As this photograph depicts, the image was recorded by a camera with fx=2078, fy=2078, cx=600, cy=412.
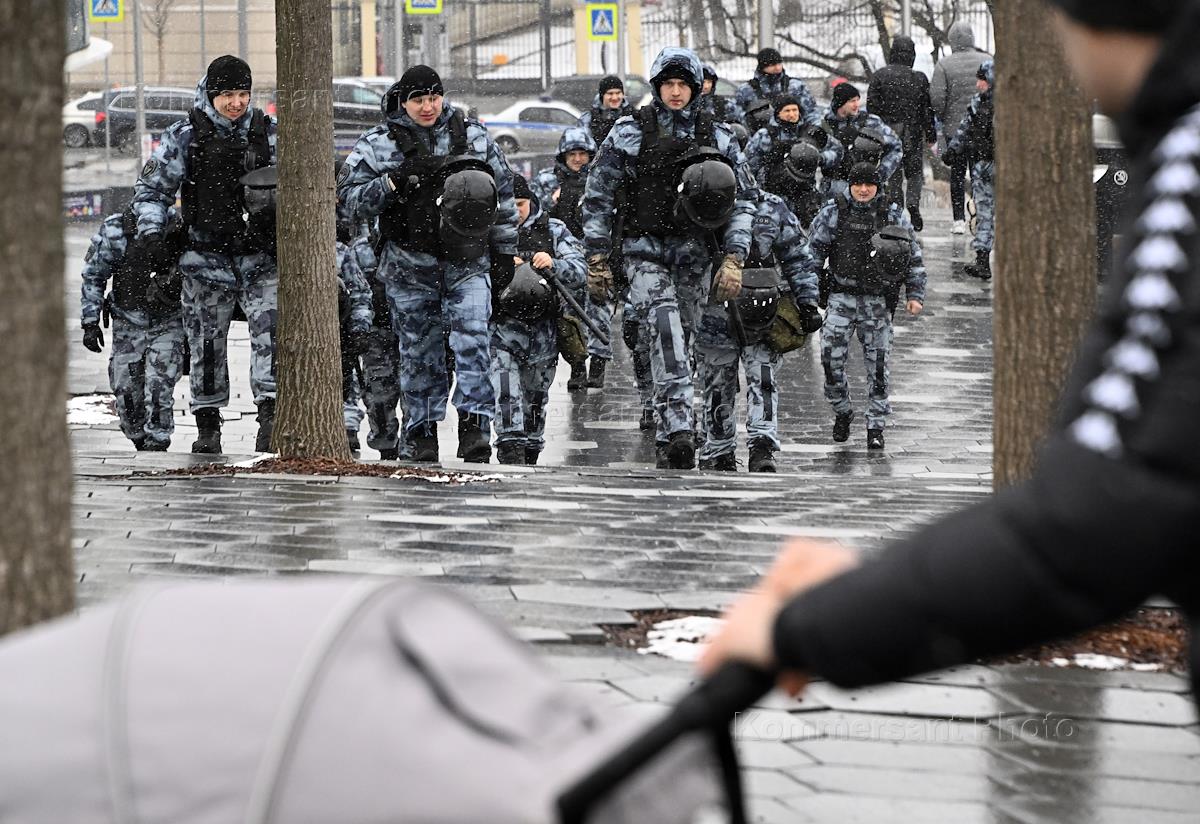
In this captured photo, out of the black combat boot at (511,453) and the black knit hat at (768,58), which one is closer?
the black combat boot at (511,453)

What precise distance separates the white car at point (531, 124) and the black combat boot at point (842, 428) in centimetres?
2406

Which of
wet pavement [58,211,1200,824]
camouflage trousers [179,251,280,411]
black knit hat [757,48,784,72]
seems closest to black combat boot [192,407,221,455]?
camouflage trousers [179,251,280,411]

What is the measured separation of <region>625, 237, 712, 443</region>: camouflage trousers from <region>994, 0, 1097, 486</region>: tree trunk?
5312 millimetres

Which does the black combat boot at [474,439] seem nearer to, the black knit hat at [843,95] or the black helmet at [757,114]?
the black knit hat at [843,95]

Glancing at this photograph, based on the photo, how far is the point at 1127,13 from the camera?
1836mm

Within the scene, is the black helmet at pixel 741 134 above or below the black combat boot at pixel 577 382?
above

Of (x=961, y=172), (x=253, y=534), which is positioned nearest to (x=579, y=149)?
(x=961, y=172)

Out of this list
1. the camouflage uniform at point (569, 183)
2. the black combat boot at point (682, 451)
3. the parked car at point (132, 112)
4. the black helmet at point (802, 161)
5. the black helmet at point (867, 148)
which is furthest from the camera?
the parked car at point (132, 112)

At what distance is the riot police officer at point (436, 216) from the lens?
424 inches

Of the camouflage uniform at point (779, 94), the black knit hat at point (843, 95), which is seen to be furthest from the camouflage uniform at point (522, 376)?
the camouflage uniform at point (779, 94)

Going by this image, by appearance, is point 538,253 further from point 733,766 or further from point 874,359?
point 733,766

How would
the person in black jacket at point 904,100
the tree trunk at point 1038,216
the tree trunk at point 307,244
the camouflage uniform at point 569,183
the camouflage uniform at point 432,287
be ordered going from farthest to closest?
the person in black jacket at point 904,100 < the camouflage uniform at point 569,183 < the camouflage uniform at point 432,287 < the tree trunk at point 307,244 < the tree trunk at point 1038,216

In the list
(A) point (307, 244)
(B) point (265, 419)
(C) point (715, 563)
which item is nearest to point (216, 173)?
(B) point (265, 419)

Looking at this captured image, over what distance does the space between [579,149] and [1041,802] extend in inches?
478
